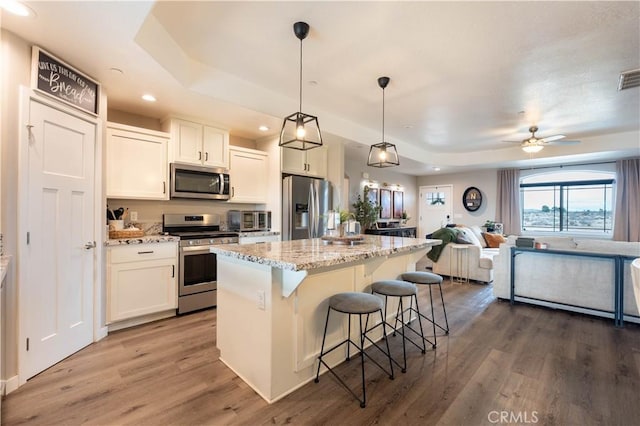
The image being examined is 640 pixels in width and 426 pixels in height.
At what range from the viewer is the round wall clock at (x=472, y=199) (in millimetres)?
7891

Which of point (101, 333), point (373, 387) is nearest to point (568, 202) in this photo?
point (373, 387)

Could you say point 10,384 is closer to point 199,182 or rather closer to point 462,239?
point 199,182

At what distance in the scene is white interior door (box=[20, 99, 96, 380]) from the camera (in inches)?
82.0

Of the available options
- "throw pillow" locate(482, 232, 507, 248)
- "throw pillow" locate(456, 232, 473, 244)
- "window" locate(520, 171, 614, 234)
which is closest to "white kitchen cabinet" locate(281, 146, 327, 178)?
"throw pillow" locate(456, 232, 473, 244)

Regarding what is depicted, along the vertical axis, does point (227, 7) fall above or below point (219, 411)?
above

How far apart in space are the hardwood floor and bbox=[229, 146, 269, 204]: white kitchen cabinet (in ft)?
6.38

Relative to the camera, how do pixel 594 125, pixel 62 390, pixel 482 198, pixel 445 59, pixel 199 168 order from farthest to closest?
1. pixel 482 198
2. pixel 594 125
3. pixel 199 168
4. pixel 445 59
5. pixel 62 390

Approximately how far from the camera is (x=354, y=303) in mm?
1952

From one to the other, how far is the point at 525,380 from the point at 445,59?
8.87ft

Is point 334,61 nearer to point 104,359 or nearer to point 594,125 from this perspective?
point 104,359

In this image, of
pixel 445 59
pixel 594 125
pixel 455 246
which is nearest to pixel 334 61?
pixel 445 59

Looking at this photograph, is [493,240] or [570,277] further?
[493,240]

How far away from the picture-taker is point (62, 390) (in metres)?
1.95

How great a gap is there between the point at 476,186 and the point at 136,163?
26.0 feet
